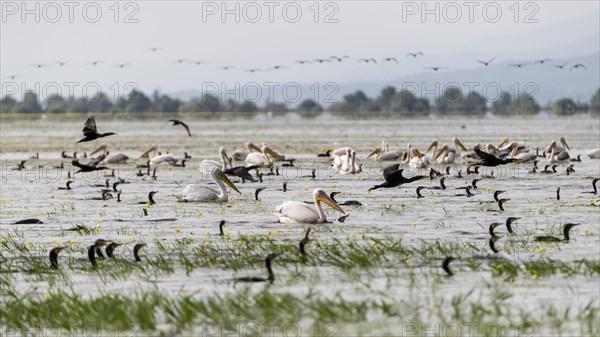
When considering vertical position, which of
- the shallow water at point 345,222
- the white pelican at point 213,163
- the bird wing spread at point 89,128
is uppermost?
the bird wing spread at point 89,128

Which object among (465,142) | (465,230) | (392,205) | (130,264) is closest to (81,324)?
(130,264)

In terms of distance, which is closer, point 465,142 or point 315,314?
point 315,314

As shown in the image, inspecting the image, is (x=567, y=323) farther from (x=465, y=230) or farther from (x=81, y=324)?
(x=465, y=230)

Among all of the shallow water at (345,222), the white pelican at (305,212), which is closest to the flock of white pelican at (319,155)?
the white pelican at (305,212)

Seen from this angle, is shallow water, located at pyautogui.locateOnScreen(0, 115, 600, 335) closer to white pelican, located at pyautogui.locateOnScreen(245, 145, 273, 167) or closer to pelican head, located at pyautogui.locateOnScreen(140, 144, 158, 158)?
white pelican, located at pyautogui.locateOnScreen(245, 145, 273, 167)

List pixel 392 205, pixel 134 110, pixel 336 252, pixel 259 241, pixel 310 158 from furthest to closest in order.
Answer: pixel 134 110, pixel 310 158, pixel 392 205, pixel 259 241, pixel 336 252

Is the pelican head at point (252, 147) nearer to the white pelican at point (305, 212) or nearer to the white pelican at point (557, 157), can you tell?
the white pelican at point (557, 157)

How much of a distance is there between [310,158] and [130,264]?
26436mm

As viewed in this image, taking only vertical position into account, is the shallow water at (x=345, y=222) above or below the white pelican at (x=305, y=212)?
below

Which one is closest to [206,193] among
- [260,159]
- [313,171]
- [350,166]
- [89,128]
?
[89,128]

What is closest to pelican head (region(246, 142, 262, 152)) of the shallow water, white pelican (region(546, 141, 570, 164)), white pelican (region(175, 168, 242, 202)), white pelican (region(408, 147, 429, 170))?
the shallow water

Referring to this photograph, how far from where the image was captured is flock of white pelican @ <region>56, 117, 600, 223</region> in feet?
64.1

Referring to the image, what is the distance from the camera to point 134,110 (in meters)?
191

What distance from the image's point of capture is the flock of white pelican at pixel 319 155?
769 inches
